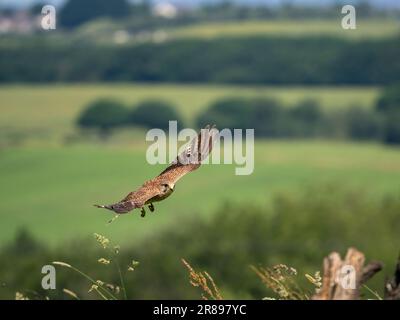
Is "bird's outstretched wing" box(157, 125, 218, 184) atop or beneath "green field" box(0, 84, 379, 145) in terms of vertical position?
atop

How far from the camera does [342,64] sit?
415ft

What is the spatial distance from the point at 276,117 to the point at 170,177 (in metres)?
109

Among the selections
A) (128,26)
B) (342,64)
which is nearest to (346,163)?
Answer: (342,64)

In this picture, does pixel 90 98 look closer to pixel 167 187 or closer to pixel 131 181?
pixel 131 181

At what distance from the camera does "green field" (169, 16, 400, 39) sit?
130625 millimetres

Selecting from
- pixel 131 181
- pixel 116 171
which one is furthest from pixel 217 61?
pixel 131 181

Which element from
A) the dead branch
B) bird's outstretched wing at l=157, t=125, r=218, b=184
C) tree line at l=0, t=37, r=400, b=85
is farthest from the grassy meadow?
the dead branch

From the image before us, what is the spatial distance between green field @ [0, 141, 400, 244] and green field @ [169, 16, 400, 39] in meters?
26.8

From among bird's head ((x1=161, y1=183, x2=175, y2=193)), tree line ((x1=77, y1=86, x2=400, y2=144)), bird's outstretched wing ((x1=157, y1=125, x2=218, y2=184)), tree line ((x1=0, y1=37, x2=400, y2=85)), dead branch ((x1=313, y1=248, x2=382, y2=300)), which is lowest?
tree line ((x1=77, y1=86, x2=400, y2=144))

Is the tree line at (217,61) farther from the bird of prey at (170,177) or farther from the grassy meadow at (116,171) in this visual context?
the bird of prey at (170,177)

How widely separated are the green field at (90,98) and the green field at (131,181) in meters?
4.68

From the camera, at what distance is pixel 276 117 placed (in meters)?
114

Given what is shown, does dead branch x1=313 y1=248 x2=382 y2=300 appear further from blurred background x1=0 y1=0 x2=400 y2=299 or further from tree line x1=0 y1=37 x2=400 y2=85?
tree line x1=0 y1=37 x2=400 y2=85
